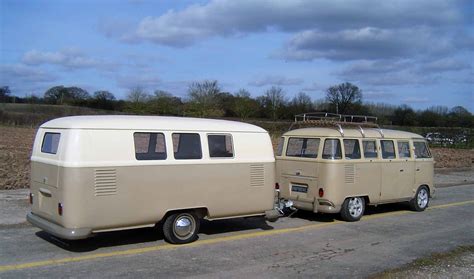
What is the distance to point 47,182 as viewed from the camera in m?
7.92

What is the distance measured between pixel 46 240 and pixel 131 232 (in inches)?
59.9

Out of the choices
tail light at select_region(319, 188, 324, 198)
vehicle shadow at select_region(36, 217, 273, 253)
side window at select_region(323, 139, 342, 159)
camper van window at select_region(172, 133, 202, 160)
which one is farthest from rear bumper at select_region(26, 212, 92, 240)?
side window at select_region(323, 139, 342, 159)

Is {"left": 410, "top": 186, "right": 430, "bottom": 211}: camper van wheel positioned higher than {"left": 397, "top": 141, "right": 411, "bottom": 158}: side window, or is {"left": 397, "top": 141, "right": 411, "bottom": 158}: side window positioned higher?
{"left": 397, "top": 141, "right": 411, "bottom": 158}: side window

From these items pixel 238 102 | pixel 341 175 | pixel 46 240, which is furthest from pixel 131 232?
pixel 238 102

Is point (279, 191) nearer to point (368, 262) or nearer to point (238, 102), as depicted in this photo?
point (368, 262)

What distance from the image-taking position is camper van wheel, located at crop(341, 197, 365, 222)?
1167 cm

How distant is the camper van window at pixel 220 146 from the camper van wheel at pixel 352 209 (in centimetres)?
367

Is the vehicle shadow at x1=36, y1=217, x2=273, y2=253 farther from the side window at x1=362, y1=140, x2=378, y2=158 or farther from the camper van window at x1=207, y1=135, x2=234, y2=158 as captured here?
the side window at x1=362, y1=140, x2=378, y2=158

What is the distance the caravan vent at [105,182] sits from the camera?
25.0 feet

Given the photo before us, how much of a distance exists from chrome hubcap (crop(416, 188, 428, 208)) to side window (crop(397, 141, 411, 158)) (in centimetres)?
117

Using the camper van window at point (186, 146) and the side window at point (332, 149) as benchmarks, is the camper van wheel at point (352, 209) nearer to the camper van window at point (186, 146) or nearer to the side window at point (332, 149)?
the side window at point (332, 149)

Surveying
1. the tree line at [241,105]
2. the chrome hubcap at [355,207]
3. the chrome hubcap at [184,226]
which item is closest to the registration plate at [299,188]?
the chrome hubcap at [355,207]

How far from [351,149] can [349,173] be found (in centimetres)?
62

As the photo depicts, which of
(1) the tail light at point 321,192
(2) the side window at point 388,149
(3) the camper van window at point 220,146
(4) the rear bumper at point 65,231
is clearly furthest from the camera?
(2) the side window at point 388,149
